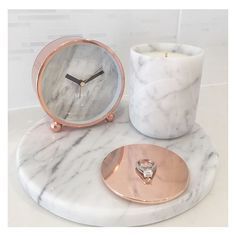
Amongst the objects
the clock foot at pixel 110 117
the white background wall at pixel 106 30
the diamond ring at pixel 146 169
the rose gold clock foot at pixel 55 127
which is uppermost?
the white background wall at pixel 106 30

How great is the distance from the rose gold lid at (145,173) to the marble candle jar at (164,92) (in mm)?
49

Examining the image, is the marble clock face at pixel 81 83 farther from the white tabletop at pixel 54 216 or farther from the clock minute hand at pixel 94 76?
the white tabletop at pixel 54 216

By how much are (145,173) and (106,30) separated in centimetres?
35

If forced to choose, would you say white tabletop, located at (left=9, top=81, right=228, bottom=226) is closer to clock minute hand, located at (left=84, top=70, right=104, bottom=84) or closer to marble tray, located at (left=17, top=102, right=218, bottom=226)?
marble tray, located at (left=17, top=102, right=218, bottom=226)

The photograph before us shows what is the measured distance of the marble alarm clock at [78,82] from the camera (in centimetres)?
56

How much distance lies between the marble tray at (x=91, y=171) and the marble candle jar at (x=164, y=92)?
30 millimetres

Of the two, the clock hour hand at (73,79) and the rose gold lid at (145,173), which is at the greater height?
the clock hour hand at (73,79)

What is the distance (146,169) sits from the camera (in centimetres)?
47

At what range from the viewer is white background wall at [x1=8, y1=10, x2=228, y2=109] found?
62 centimetres

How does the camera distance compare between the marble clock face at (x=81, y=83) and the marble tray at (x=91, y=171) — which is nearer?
the marble tray at (x=91, y=171)

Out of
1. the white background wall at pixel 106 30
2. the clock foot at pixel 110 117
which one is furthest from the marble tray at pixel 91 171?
the white background wall at pixel 106 30

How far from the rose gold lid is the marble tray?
0.01m

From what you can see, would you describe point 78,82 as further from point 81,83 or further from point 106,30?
point 106,30
